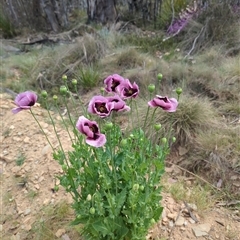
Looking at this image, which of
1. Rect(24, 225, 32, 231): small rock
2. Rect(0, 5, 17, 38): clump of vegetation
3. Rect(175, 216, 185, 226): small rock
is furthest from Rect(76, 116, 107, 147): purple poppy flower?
Rect(0, 5, 17, 38): clump of vegetation

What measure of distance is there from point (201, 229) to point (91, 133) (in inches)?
43.6

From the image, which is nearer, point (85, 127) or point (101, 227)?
point (85, 127)

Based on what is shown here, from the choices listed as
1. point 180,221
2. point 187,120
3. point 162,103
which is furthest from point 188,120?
point 162,103

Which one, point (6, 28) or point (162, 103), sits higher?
point (162, 103)

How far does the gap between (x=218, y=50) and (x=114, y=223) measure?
2.94 metres

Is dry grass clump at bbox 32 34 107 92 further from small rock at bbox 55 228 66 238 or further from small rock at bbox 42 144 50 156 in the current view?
small rock at bbox 55 228 66 238

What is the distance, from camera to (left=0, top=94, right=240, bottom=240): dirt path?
74.2 inches

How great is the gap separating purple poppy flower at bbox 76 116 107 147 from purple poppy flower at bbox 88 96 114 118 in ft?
0.17

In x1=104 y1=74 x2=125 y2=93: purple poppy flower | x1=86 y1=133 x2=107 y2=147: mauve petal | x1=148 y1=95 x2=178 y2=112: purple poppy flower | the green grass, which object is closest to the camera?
x1=86 y1=133 x2=107 y2=147: mauve petal

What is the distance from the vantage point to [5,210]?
218 cm

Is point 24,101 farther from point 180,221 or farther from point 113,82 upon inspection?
point 180,221

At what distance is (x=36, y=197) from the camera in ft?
7.23

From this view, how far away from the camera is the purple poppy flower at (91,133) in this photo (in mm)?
1043

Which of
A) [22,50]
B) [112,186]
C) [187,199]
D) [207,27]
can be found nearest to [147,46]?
[207,27]
